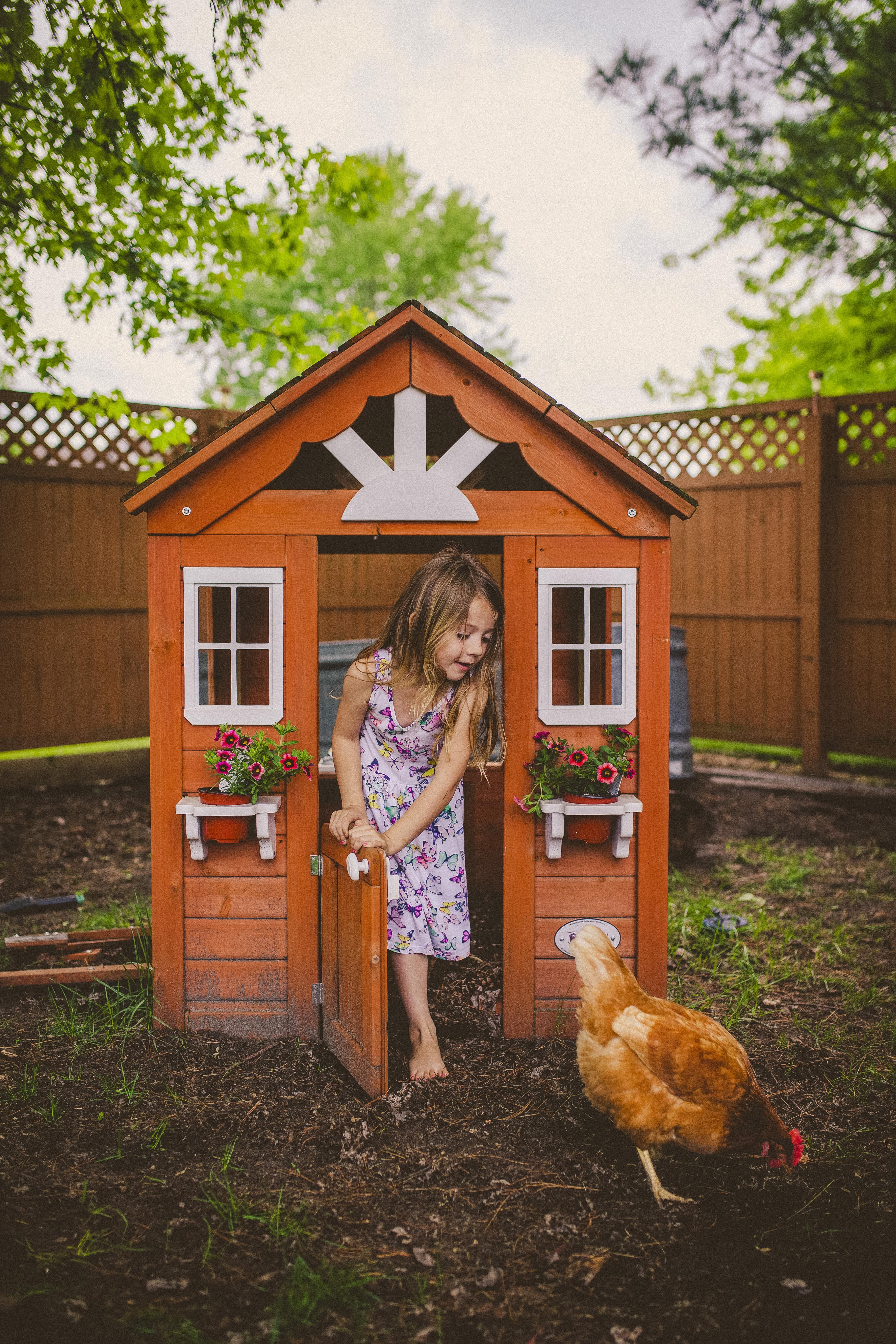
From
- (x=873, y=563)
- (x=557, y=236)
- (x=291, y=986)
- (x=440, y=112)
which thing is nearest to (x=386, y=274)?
(x=557, y=236)

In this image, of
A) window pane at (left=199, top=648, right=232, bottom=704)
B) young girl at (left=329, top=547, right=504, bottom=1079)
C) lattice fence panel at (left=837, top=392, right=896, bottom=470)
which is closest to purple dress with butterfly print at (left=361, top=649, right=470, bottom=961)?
young girl at (left=329, top=547, right=504, bottom=1079)

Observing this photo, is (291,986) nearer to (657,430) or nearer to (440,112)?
(657,430)

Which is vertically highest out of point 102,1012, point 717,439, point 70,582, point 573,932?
point 717,439

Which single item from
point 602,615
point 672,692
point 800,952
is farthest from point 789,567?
point 602,615

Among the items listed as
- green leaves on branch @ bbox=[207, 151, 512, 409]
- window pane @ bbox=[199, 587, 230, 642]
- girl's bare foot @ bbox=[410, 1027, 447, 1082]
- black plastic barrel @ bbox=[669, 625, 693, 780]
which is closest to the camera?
girl's bare foot @ bbox=[410, 1027, 447, 1082]

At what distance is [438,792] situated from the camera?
105 inches

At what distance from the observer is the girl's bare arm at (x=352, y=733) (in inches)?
112

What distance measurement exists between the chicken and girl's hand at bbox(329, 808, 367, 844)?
35.8 inches

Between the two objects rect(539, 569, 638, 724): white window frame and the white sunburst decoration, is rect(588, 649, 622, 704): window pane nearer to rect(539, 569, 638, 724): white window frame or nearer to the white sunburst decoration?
rect(539, 569, 638, 724): white window frame

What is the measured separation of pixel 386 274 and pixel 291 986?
59.3ft

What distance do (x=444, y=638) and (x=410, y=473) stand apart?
576 mm

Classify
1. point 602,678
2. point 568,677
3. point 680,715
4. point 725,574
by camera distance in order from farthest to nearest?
point 725,574 < point 680,715 < point 568,677 < point 602,678

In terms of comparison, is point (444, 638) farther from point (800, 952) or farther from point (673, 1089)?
point (800, 952)

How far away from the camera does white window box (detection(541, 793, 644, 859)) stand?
8.83 ft
